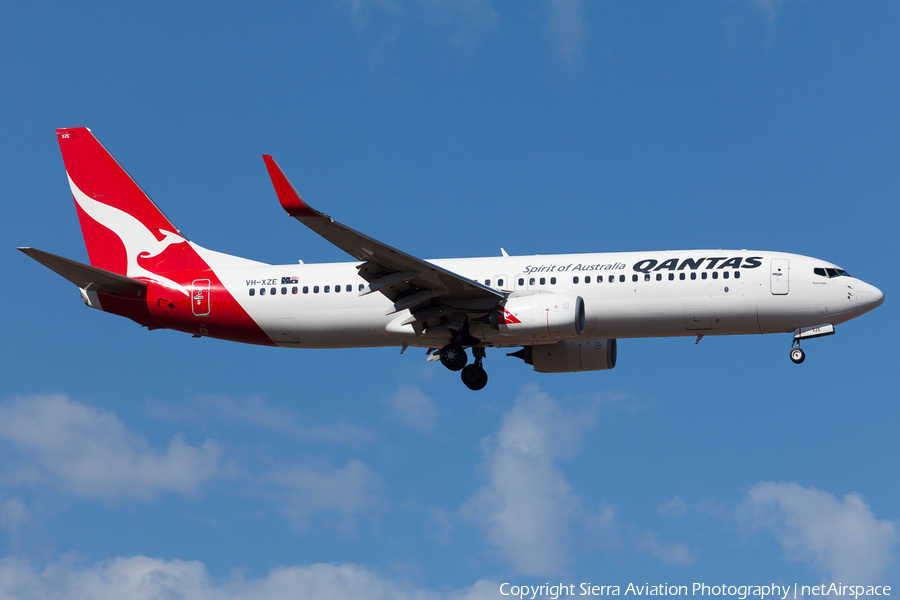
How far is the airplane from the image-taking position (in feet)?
107

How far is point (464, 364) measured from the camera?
34.7 m

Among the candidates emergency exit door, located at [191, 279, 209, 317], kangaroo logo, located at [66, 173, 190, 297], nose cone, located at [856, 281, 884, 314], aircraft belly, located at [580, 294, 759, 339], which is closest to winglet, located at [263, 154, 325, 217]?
emergency exit door, located at [191, 279, 209, 317]

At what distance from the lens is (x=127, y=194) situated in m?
39.1

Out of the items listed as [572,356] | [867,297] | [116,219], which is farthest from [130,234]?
[867,297]

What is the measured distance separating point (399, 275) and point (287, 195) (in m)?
5.90

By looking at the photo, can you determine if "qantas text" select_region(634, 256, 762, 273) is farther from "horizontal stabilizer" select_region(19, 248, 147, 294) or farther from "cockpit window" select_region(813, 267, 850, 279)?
"horizontal stabilizer" select_region(19, 248, 147, 294)

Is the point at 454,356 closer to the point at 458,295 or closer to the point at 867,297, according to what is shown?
the point at 458,295

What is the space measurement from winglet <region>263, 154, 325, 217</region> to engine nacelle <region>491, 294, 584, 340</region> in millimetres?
7984

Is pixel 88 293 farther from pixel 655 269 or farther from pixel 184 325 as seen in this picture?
pixel 655 269

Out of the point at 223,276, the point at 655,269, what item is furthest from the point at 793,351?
the point at 223,276

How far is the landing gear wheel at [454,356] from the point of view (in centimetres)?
3438

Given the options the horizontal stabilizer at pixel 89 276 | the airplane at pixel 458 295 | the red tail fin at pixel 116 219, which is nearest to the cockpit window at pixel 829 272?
the airplane at pixel 458 295

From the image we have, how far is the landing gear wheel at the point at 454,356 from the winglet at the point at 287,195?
27.8 ft

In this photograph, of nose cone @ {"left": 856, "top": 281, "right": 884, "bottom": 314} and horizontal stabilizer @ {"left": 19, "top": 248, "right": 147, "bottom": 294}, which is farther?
horizontal stabilizer @ {"left": 19, "top": 248, "right": 147, "bottom": 294}
